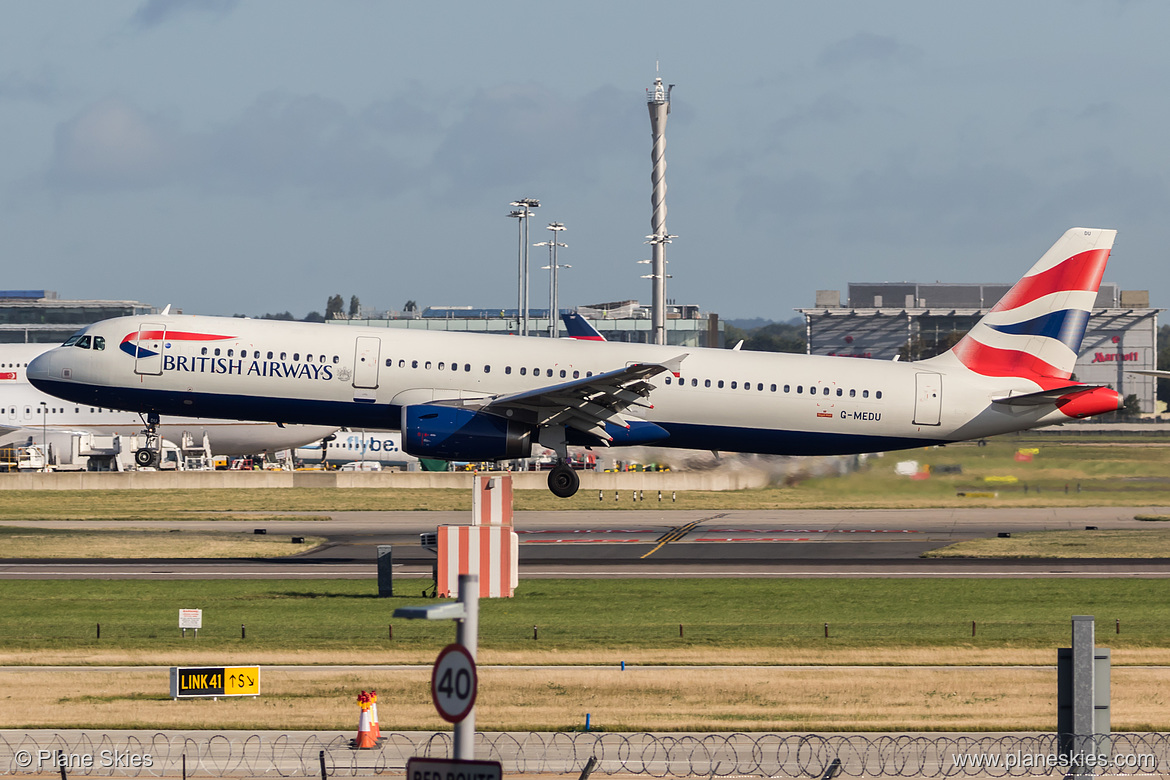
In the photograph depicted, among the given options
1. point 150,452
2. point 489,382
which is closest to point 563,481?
point 489,382

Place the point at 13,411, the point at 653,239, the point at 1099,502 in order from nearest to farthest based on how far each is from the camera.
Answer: the point at 1099,502 → the point at 13,411 → the point at 653,239

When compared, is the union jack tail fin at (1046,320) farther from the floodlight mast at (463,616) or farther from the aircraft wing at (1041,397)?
the floodlight mast at (463,616)

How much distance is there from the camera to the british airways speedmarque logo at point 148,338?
45.6 m

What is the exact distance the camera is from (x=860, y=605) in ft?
121

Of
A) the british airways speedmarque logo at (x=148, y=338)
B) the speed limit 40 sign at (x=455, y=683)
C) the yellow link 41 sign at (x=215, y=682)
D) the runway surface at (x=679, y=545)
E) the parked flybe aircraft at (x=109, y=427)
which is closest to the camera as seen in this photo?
the speed limit 40 sign at (x=455, y=683)

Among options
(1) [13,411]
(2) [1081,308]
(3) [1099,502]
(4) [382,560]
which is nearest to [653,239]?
(1) [13,411]

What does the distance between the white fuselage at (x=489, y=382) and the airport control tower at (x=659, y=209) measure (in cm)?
8543

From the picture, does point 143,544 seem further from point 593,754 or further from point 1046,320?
point 593,754

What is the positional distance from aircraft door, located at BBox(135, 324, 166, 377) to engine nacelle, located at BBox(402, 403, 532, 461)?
8.56 meters

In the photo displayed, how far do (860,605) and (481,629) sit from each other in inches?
421

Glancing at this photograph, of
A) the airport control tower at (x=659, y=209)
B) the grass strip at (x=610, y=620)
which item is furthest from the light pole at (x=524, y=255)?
the grass strip at (x=610, y=620)

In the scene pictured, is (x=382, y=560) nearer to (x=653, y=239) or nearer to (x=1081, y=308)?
(x=1081, y=308)

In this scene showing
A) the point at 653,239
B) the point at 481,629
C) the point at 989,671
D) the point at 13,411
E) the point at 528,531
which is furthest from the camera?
the point at 653,239

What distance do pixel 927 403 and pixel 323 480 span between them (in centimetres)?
5153
